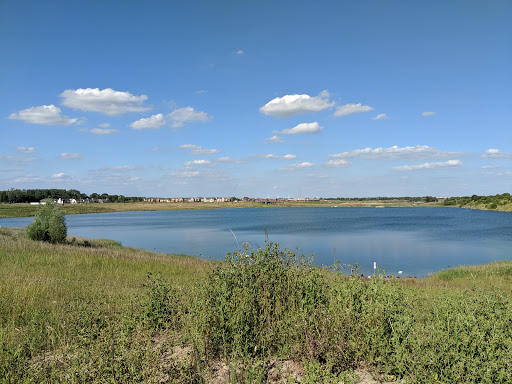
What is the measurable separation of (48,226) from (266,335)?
26947 millimetres

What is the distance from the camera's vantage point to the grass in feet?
12.8

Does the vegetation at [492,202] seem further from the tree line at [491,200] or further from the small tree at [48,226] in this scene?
the small tree at [48,226]

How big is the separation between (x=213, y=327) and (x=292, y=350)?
1.15 m

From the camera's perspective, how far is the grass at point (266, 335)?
390 centimetres

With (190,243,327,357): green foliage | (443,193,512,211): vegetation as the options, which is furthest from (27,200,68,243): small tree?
(443,193,512,211): vegetation

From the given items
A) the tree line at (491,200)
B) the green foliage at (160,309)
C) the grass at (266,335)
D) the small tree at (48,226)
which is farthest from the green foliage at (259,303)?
the tree line at (491,200)

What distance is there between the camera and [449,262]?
1312 inches

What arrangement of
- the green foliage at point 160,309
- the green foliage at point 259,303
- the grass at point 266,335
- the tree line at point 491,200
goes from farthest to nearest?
the tree line at point 491,200 < the green foliage at point 160,309 < the green foliage at point 259,303 < the grass at point 266,335

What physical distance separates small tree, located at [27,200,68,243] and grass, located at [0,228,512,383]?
21917 mm

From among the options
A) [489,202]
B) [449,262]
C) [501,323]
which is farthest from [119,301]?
[489,202]

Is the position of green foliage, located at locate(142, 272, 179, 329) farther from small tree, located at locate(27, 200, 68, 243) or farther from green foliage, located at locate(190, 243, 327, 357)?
small tree, located at locate(27, 200, 68, 243)

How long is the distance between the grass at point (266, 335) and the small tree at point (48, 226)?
2192 cm

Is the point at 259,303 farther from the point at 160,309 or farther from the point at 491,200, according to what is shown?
the point at 491,200

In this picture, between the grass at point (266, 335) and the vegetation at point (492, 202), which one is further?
the vegetation at point (492, 202)
